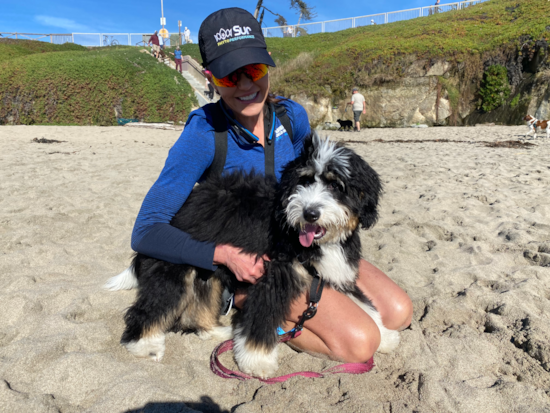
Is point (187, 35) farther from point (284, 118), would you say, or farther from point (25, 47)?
point (284, 118)

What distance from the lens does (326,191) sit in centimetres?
191

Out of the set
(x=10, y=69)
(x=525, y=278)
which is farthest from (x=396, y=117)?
(x=10, y=69)

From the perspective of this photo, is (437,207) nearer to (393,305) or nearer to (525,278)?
(525,278)

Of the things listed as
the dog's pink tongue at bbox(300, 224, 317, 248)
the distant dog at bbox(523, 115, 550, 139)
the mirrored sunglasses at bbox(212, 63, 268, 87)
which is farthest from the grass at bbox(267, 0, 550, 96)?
the dog's pink tongue at bbox(300, 224, 317, 248)

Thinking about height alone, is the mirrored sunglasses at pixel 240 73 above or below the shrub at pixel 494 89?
below

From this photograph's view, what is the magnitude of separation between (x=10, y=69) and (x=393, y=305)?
943 inches

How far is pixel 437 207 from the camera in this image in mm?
4547

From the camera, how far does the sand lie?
1796 millimetres

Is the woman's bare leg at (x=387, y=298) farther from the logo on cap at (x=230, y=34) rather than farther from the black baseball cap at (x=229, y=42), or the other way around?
the logo on cap at (x=230, y=34)

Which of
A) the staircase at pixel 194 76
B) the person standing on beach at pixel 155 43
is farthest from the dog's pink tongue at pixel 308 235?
the person standing on beach at pixel 155 43

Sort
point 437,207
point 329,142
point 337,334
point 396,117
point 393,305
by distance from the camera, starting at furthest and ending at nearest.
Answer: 1. point 396,117
2. point 437,207
3. point 393,305
4. point 337,334
5. point 329,142

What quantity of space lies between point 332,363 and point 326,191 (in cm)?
107

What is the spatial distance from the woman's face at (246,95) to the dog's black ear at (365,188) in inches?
30.5

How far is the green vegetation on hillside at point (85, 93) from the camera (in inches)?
722
